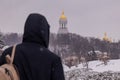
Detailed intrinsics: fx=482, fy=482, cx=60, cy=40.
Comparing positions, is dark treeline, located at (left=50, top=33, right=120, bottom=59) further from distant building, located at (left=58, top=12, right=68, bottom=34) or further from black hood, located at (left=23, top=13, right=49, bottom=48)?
black hood, located at (left=23, top=13, right=49, bottom=48)

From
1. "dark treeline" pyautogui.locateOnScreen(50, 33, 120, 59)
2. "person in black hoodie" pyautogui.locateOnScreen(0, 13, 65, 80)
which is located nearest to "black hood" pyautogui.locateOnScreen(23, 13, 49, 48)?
"person in black hoodie" pyautogui.locateOnScreen(0, 13, 65, 80)

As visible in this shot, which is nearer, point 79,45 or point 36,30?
point 36,30

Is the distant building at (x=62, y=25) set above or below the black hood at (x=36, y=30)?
below

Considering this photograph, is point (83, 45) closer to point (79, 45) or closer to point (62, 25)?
point (79, 45)

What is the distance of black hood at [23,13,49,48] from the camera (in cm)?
384

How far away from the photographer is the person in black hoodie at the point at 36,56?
3.81 meters

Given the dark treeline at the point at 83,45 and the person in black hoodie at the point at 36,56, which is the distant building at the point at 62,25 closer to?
the dark treeline at the point at 83,45

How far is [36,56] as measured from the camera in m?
3.86

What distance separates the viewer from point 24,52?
3.87 metres

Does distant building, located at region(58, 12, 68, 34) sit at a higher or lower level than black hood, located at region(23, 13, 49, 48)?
lower

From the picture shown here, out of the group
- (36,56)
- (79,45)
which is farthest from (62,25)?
(36,56)

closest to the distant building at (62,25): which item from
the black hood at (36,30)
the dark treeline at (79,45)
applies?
the dark treeline at (79,45)

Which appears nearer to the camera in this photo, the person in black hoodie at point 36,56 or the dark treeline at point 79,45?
the person in black hoodie at point 36,56

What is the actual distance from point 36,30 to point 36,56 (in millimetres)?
209
